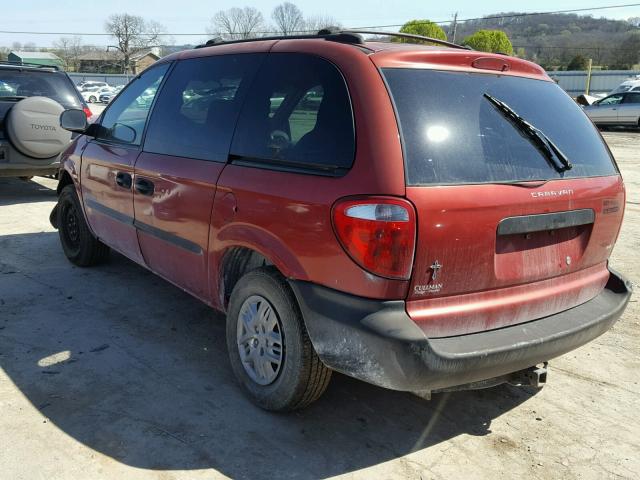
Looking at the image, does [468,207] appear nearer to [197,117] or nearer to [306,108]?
[306,108]

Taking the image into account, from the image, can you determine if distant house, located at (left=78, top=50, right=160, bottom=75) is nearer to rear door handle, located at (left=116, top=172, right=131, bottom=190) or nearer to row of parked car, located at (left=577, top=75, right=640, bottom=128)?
row of parked car, located at (left=577, top=75, right=640, bottom=128)

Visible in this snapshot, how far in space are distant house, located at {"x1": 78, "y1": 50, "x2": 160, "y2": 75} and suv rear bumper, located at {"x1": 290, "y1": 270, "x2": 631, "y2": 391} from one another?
292 ft

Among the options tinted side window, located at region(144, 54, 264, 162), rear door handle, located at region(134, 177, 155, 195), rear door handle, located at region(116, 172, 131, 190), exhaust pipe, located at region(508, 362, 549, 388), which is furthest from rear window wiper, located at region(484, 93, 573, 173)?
rear door handle, located at region(116, 172, 131, 190)

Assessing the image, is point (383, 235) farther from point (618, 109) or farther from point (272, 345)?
point (618, 109)

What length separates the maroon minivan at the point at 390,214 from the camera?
2.40 m

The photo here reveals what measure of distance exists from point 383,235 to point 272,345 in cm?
97

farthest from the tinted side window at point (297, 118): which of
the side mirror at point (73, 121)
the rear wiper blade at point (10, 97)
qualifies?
the rear wiper blade at point (10, 97)

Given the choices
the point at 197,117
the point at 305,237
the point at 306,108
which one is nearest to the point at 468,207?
the point at 305,237

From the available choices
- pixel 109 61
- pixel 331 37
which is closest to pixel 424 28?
pixel 331 37

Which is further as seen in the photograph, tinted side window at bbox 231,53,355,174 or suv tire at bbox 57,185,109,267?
suv tire at bbox 57,185,109,267

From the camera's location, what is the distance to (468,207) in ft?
8.04

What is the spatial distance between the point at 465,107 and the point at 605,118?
24674 mm

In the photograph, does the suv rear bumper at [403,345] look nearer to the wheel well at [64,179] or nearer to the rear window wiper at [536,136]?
the rear window wiper at [536,136]

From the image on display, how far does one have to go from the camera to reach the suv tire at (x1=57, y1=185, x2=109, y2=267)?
5160 mm
